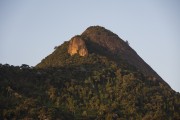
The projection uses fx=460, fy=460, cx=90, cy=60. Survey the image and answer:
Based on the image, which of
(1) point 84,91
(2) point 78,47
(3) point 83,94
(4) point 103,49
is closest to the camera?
(3) point 83,94

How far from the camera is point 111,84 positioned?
10962 centimetres

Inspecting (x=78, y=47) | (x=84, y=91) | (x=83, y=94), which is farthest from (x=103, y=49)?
(x=83, y=94)

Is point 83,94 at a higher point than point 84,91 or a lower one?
lower

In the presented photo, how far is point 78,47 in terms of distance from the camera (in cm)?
12794

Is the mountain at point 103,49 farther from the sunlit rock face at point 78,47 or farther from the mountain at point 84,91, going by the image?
the mountain at point 84,91

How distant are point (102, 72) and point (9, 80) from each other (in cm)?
2423

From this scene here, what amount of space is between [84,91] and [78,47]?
27.8 meters

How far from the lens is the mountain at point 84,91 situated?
90.8 m

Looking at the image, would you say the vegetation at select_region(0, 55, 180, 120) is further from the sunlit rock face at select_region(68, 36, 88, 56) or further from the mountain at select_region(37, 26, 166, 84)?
the mountain at select_region(37, 26, 166, 84)

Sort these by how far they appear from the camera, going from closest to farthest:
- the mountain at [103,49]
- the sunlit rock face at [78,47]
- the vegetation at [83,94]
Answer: the vegetation at [83,94] → the sunlit rock face at [78,47] → the mountain at [103,49]

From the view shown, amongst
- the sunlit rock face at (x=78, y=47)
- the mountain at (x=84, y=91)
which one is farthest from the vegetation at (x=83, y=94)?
the sunlit rock face at (x=78, y=47)

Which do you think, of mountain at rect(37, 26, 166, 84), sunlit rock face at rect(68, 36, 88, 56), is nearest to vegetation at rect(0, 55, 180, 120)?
sunlit rock face at rect(68, 36, 88, 56)

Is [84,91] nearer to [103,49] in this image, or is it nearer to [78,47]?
[78,47]

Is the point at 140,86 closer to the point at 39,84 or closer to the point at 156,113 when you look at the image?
the point at 156,113
